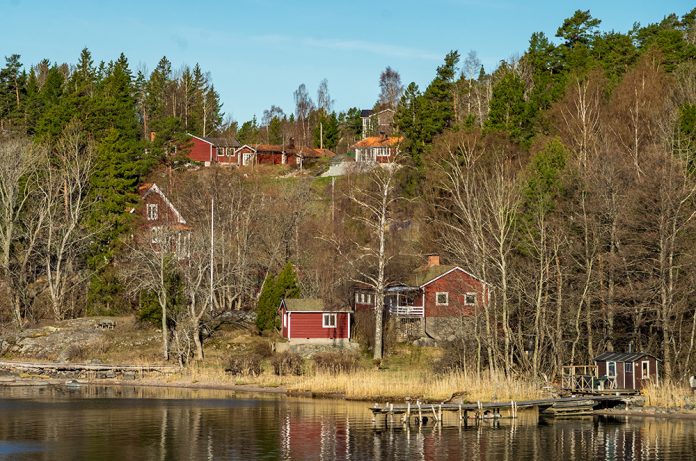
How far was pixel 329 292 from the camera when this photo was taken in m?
80.7

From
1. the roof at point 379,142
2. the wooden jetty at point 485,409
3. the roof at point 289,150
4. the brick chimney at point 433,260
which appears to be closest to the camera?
the wooden jetty at point 485,409

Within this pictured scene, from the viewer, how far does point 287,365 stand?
65.1 metres

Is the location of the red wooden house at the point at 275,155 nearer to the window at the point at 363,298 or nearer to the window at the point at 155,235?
the window at the point at 155,235

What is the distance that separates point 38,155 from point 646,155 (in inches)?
1964

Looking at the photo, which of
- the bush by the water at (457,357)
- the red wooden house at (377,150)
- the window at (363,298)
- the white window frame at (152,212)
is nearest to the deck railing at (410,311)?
the window at (363,298)

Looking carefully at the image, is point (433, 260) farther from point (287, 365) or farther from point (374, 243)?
point (287, 365)

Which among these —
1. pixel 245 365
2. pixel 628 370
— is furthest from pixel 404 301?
pixel 628 370

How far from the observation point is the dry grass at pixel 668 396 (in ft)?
162

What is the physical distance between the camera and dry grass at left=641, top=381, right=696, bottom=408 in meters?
49.3

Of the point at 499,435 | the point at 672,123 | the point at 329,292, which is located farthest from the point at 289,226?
the point at 499,435

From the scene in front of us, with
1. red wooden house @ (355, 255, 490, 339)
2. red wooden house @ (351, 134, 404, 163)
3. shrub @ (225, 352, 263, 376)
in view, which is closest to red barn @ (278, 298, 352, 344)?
red wooden house @ (355, 255, 490, 339)

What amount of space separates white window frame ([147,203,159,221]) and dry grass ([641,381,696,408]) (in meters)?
51.0

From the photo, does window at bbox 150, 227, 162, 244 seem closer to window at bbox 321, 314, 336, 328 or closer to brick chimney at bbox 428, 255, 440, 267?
window at bbox 321, 314, 336, 328

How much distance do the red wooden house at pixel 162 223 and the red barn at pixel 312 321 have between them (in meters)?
9.86
